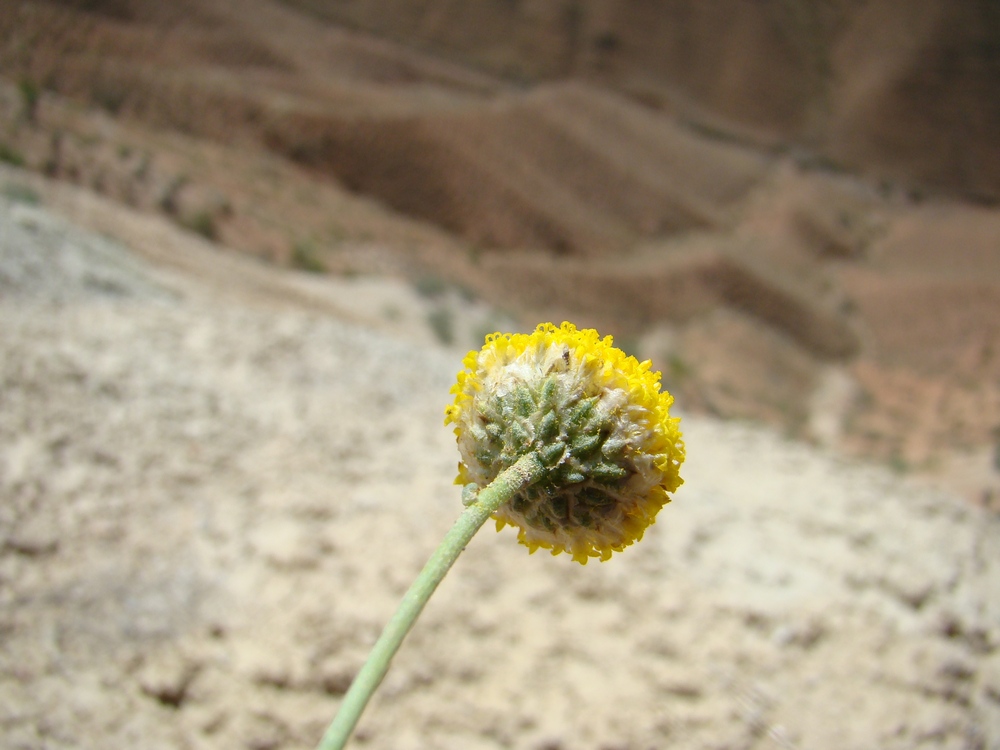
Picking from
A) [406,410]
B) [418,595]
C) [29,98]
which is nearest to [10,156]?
[29,98]

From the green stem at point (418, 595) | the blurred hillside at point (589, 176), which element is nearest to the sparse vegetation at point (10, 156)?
the blurred hillside at point (589, 176)

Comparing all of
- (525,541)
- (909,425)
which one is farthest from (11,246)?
(909,425)

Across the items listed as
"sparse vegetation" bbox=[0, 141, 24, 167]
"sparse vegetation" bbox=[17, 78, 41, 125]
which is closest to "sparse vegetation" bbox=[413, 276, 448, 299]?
"sparse vegetation" bbox=[0, 141, 24, 167]

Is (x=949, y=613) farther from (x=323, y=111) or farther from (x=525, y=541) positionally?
(x=323, y=111)

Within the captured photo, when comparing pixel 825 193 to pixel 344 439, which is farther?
pixel 825 193

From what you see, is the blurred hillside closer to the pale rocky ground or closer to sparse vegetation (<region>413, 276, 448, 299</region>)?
sparse vegetation (<region>413, 276, 448, 299</region>)
